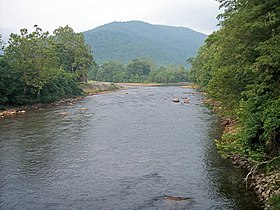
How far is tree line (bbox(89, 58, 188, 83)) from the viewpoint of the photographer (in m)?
122

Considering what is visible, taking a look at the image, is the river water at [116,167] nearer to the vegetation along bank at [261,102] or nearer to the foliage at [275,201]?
the foliage at [275,201]

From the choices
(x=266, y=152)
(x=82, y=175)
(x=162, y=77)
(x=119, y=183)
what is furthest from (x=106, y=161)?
(x=162, y=77)

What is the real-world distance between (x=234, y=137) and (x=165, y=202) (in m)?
4.98

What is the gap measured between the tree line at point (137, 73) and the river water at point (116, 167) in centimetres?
9031

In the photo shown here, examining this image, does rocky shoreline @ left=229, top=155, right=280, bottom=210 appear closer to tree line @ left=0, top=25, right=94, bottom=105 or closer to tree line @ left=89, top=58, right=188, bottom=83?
A: tree line @ left=0, top=25, right=94, bottom=105

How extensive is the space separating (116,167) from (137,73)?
372 feet

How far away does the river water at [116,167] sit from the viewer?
13953 millimetres

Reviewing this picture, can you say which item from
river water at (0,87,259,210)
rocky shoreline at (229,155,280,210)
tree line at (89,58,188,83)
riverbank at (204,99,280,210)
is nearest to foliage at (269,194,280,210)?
riverbank at (204,99,280,210)

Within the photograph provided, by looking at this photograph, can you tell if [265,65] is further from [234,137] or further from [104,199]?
[104,199]

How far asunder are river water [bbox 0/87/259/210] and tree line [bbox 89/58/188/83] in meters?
90.3

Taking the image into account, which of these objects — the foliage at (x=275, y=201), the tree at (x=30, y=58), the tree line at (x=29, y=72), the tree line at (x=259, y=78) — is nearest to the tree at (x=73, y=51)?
the tree line at (x=29, y=72)

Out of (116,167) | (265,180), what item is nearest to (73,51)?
(116,167)

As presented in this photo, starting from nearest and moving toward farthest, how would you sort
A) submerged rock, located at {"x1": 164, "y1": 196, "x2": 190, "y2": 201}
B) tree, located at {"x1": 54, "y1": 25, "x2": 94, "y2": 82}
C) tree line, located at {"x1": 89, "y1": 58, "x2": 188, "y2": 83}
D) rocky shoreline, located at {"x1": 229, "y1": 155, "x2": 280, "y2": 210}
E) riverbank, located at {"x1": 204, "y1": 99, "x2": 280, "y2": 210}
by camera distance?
1. riverbank, located at {"x1": 204, "y1": 99, "x2": 280, "y2": 210}
2. rocky shoreline, located at {"x1": 229, "y1": 155, "x2": 280, "y2": 210}
3. submerged rock, located at {"x1": 164, "y1": 196, "x2": 190, "y2": 201}
4. tree, located at {"x1": 54, "y1": 25, "x2": 94, "y2": 82}
5. tree line, located at {"x1": 89, "y1": 58, "x2": 188, "y2": 83}

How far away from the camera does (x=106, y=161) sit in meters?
19.6
